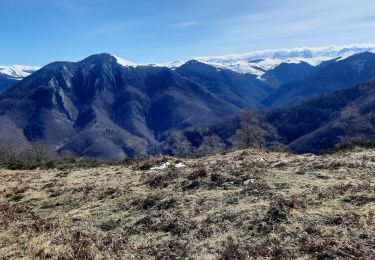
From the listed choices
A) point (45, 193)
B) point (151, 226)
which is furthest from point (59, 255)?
point (45, 193)

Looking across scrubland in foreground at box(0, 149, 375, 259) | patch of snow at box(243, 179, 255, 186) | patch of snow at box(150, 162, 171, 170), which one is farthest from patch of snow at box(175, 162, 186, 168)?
patch of snow at box(243, 179, 255, 186)

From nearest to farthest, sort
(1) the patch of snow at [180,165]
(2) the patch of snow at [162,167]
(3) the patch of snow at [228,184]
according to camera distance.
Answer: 1. (3) the patch of snow at [228,184]
2. (1) the patch of snow at [180,165]
3. (2) the patch of snow at [162,167]

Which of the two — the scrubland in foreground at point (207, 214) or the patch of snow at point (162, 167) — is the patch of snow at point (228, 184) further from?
the patch of snow at point (162, 167)

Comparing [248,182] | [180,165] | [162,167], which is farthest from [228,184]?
[162,167]

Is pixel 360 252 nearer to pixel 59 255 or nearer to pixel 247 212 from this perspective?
pixel 247 212

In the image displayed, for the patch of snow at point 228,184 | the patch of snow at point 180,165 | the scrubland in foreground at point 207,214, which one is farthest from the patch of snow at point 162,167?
the patch of snow at point 228,184

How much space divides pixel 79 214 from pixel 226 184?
9.50m

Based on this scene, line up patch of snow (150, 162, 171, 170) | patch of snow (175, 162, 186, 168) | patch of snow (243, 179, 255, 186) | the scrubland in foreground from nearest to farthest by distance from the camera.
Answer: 1. the scrubland in foreground
2. patch of snow (243, 179, 255, 186)
3. patch of snow (175, 162, 186, 168)
4. patch of snow (150, 162, 171, 170)

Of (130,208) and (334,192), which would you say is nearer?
(334,192)

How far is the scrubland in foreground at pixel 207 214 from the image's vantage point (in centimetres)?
1603

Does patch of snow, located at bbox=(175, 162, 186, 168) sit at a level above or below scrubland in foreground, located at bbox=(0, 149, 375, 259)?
below

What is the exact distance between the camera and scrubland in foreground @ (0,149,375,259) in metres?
16.0

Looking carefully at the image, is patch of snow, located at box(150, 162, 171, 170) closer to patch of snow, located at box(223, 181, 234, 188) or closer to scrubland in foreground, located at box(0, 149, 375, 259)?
scrubland in foreground, located at box(0, 149, 375, 259)

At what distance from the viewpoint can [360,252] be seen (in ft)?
45.4
